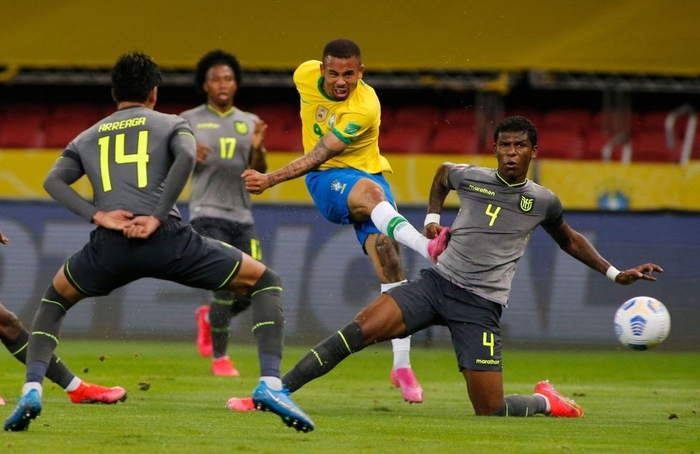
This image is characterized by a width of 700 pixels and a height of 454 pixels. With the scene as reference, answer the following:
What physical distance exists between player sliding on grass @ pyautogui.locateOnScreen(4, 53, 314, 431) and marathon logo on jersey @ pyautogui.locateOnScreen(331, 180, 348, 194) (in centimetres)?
217

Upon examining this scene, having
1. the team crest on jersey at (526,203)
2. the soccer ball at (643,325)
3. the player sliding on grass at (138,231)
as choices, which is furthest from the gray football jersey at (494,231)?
the player sliding on grass at (138,231)

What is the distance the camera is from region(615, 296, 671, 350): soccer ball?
8.15 m

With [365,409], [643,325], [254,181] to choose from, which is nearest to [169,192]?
[254,181]

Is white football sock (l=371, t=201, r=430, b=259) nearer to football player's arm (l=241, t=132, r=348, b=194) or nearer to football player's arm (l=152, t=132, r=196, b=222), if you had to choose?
football player's arm (l=241, t=132, r=348, b=194)

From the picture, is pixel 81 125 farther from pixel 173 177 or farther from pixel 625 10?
pixel 173 177

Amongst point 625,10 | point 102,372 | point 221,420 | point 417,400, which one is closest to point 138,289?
point 102,372

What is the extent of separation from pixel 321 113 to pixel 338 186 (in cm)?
60

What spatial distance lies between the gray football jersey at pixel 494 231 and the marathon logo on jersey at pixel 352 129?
111 centimetres

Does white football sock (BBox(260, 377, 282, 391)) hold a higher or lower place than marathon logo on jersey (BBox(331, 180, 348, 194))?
lower

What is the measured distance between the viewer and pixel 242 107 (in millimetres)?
20266

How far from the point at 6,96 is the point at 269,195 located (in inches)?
269

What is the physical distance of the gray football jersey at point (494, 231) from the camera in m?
7.98

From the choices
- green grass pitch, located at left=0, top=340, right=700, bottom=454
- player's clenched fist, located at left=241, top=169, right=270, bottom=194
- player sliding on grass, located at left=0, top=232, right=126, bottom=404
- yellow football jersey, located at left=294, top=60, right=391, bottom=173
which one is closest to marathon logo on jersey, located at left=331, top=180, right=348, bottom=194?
yellow football jersey, located at left=294, top=60, right=391, bottom=173

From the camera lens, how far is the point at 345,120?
346 inches
